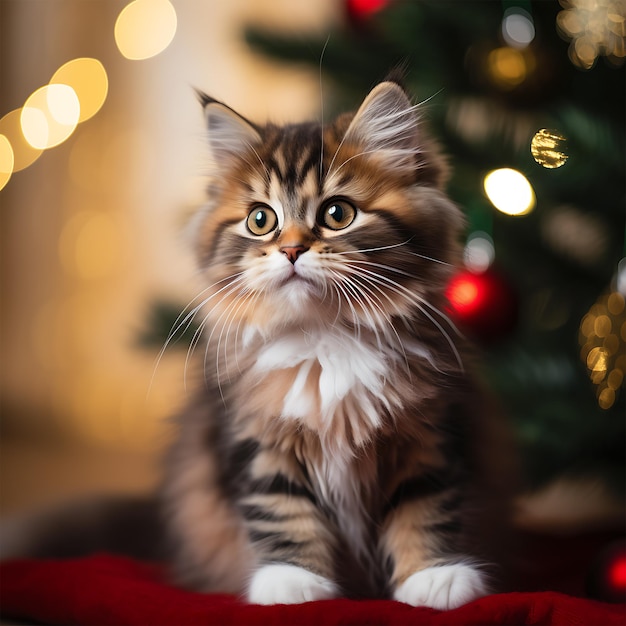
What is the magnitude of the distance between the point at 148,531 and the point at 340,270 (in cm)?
57

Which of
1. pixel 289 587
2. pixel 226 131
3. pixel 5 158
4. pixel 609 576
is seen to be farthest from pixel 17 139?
pixel 609 576

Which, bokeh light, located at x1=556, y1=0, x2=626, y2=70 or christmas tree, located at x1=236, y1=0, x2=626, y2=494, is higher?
bokeh light, located at x1=556, y1=0, x2=626, y2=70

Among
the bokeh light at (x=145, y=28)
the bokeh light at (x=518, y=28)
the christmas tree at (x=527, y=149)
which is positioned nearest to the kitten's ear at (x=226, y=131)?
the christmas tree at (x=527, y=149)

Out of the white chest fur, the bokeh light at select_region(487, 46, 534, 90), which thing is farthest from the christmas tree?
the white chest fur

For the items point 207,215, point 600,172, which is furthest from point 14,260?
point 600,172

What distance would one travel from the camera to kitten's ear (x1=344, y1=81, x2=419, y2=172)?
64 centimetres

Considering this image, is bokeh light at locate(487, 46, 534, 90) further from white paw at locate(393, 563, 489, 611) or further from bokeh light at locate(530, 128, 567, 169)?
white paw at locate(393, 563, 489, 611)

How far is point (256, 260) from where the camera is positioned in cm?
65

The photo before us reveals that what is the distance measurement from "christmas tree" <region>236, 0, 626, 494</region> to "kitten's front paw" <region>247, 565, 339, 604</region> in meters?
0.36

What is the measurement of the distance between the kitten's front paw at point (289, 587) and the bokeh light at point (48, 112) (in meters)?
0.78

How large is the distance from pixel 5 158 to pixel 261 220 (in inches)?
27.0

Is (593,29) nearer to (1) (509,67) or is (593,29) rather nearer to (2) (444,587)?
(1) (509,67)

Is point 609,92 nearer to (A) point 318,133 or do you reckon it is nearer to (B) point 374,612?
(A) point 318,133

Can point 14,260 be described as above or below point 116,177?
below
